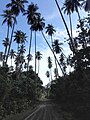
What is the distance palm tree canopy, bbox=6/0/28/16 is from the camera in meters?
59.2

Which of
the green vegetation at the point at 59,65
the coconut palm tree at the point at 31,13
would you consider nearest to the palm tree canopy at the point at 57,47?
the green vegetation at the point at 59,65

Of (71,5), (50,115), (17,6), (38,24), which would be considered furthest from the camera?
(38,24)

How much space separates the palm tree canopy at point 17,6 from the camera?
59156 millimetres

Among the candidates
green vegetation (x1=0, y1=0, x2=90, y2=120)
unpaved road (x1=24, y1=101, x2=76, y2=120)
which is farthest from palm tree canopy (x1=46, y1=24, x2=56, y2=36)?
unpaved road (x1=24, y1=101, x2=76, y2=120)

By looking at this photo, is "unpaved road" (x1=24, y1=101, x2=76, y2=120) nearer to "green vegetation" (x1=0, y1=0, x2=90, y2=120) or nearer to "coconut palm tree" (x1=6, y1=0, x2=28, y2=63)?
"green vegetation" (x1=0, y1=0, x2=90, y2=120)

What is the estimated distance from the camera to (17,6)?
195ft

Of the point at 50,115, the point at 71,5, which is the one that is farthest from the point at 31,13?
the point at 50,115

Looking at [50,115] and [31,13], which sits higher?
[31,13]

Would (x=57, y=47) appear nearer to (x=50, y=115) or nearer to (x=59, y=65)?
(x=59, y=65)

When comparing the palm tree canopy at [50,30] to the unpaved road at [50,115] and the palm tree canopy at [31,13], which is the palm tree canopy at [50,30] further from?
the unpaved road at [50,115]

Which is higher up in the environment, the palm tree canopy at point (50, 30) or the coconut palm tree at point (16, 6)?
the palm tree canopy at point (50, 30)

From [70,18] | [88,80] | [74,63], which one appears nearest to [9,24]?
[70,18]

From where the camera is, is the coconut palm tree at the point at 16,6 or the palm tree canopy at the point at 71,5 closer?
the palm tree canopy at the point at 71,5

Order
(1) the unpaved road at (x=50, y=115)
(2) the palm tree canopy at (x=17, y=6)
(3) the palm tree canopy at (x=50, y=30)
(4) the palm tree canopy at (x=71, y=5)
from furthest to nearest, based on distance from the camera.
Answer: (3) the palm tree canopy at (x=50, y=30), (2) the palm tree canopy at (x=17, y=6), (4) the palm tree canopy at (x=71, y=5), (1) the unpaved road at (x=50, y=115)
